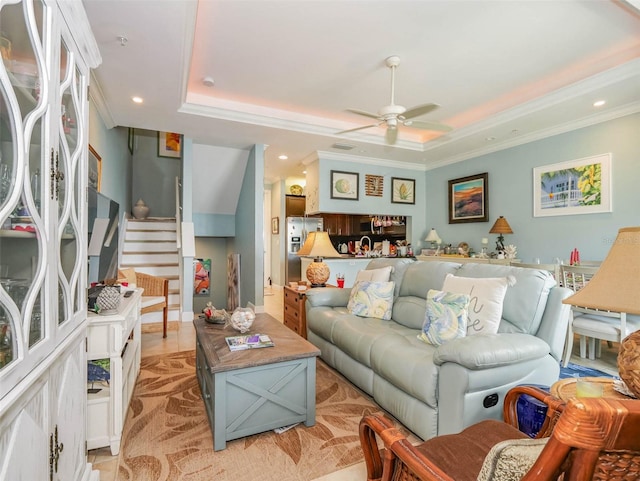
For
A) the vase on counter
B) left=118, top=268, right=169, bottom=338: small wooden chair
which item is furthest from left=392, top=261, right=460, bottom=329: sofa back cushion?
the vase on counter

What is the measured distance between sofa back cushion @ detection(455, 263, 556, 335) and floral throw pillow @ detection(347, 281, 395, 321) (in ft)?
3.27

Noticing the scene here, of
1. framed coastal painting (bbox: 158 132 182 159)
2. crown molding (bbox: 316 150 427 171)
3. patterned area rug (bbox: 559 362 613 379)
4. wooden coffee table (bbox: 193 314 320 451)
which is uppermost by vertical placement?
framed coastal painting (bbox: 158 132 182 159)

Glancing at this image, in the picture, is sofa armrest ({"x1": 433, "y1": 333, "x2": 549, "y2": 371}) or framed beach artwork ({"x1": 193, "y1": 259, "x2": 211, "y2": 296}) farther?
framed beach artwork ({"x1": 193, "y1": 259, "x2": 211, "y2": 296})

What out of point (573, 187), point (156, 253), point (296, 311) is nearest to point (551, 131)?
point (573, 187)

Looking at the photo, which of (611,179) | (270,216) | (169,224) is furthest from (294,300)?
(270,216)

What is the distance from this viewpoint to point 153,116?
3.88 metres

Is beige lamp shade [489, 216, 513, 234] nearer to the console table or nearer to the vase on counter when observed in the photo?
the console table

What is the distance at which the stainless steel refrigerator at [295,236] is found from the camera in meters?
7.45

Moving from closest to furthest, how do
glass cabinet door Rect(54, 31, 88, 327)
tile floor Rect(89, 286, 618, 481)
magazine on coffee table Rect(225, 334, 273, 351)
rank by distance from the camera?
1. glass cabinet door Rect(54, 31, 88, 327)
2. tile floor Rect(89, 286, 618, 481)
3. magazine on coffee table Rect(225, 334, 273, 351)

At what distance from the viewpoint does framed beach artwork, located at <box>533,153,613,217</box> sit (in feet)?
12.7

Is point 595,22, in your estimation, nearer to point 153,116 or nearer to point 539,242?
point 539,242

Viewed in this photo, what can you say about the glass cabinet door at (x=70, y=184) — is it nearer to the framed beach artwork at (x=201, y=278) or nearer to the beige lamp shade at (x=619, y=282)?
the beige lamp shade at (x=619, y=282)

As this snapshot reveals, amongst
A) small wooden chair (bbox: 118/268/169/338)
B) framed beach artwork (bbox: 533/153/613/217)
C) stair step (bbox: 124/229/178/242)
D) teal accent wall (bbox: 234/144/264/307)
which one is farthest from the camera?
stair step (bbox: 124/229/178/242)

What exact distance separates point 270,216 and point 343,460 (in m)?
7.23
